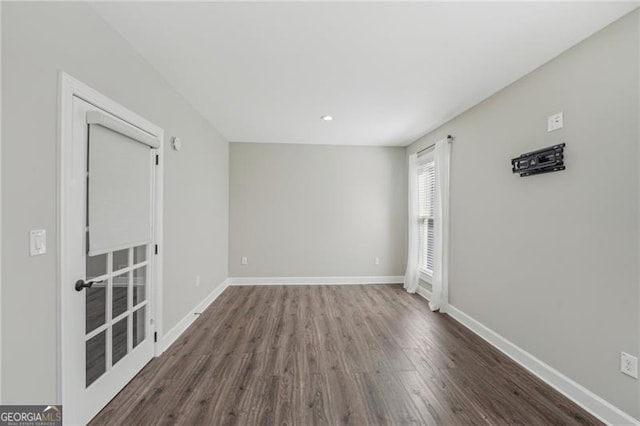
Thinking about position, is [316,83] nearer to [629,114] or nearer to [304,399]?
[629,114]

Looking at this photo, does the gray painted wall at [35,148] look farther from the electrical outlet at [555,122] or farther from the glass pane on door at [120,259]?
the electrical outlet at [555,122]

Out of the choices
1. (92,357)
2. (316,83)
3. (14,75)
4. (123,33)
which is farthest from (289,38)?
(92,357)

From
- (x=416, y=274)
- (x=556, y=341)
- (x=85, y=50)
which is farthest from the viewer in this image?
(x=416, y=274)

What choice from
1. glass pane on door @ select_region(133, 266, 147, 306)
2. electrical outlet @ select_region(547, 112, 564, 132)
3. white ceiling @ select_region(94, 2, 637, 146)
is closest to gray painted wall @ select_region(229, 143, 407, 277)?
white ceiling @ select_region(94, 2, 637, 146)

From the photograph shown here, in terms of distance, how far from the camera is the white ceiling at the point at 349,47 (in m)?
1.56

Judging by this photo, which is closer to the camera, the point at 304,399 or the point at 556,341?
the point at 304,399

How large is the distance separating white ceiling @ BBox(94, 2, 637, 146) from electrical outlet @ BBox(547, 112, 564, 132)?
47 centimetres

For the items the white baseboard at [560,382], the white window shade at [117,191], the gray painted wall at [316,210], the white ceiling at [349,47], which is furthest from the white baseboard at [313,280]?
the white ceiling at [349,47]

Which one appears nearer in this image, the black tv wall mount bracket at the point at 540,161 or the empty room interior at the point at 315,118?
the empty room interior at the point at 315,118

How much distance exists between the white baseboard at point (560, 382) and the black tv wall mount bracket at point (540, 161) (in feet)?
5.18

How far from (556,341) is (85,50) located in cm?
384

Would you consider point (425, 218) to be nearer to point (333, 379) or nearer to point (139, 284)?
point (333, 379)

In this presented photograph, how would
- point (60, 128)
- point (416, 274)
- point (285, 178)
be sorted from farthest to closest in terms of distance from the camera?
1. point (285, 178)
2. point (416, 274)
3. point (60, 128)

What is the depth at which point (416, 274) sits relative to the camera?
14.0 ft
